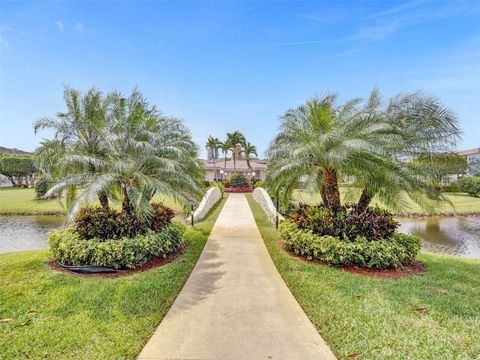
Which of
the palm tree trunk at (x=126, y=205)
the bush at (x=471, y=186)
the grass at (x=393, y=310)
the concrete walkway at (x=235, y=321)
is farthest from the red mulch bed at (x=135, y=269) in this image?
the bush at (x=471, y=186)

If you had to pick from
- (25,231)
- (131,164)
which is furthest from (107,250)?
(25,231)

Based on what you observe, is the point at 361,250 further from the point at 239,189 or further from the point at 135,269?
the point at 239,189

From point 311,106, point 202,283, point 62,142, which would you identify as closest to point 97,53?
point 62,142

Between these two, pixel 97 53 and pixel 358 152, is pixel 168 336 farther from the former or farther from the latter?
pixel 97 53

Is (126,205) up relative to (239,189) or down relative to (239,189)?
up

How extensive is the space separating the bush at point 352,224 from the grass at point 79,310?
3664 mm

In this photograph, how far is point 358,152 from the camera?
22.0 ft

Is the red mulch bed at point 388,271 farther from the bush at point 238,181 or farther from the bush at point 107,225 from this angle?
the bush at point 238,181

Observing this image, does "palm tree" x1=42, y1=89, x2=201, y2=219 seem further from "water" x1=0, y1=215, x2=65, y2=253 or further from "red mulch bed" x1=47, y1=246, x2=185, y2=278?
"water" x1=0, y1=215, x2=65, y2=253

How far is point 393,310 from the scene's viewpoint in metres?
4.42

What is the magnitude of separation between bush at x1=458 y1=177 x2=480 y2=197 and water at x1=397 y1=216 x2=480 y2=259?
12.1 metres

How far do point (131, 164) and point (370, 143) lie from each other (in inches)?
242

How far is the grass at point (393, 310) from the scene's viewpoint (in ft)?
11.4

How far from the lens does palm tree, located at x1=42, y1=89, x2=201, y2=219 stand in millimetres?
6586
